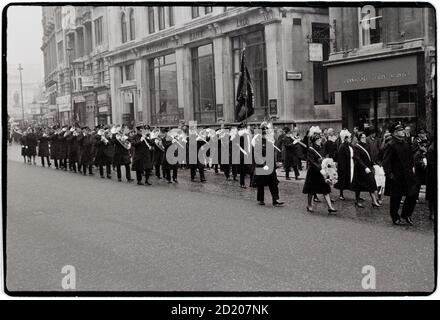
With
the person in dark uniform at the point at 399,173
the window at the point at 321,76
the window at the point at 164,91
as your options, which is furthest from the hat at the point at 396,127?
the window at the point at 164,91

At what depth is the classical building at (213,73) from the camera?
6797mm

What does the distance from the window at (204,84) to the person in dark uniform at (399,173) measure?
9.26ft

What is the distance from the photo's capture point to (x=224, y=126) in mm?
7375

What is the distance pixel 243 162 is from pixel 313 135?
1.49 m

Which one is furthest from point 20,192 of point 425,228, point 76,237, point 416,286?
point 425,228

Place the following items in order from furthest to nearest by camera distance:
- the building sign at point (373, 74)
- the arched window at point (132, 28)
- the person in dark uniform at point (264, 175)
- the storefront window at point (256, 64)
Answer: the person in dark uniform at point (264, 175) → the building sign at point (373, 74) → the storefront window at point (256, 64) → the arched window at point (132, 28)

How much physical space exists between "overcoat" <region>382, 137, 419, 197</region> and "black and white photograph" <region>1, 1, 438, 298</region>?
2 cm

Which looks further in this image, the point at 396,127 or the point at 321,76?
the point at 396,127

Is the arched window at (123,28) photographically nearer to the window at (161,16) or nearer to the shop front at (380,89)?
the window at (161,16)

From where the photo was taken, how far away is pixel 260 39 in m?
7.36

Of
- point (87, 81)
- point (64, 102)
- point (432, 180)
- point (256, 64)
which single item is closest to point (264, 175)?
point (256, 64)

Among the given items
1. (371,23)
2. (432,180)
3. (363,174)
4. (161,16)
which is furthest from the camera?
(363,174)

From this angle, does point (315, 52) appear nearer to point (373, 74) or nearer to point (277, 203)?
point (373, 74)

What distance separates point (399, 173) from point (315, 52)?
261 centimetres
